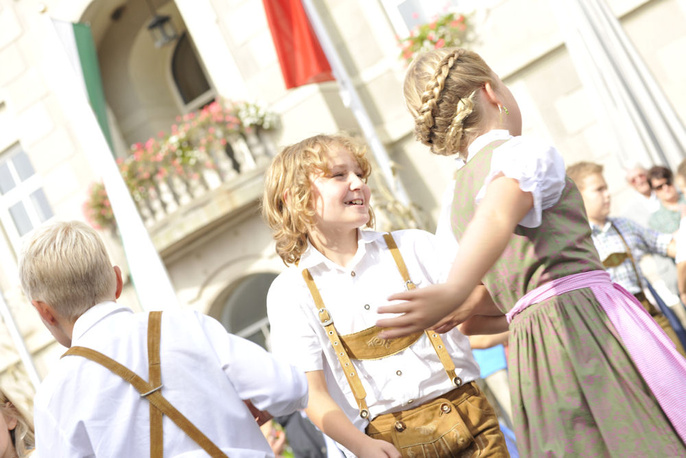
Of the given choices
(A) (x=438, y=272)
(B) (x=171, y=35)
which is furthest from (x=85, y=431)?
(B) (x=171, y=35)

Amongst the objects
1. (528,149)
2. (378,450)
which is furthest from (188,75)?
(528,149)

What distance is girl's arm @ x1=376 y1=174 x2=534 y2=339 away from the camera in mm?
1353

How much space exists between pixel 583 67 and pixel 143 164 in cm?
479

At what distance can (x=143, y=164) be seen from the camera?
8.05 meters

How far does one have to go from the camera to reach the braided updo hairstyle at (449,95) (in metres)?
1.89

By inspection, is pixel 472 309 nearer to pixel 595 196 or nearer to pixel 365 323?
pixel 365 323

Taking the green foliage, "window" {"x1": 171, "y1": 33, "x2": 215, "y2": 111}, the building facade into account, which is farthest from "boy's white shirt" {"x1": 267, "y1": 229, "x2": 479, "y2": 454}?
"window" {"x1": 171, "y1": 33, "x2": 215, "y2": 111}

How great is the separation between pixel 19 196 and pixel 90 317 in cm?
898

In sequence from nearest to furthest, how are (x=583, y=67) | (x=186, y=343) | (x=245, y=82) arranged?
(x=186, y=343) < (x=583, y=67) < (x=245, y=82)

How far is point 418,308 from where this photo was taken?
135 cm

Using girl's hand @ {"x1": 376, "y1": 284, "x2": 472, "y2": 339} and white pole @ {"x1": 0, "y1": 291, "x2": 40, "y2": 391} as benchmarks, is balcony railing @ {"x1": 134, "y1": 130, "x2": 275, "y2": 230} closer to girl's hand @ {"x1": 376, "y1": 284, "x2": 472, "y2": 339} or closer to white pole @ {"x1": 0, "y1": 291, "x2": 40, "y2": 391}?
white pole @ {"x1": 0, "y1": 291, "x2": 40, "y2": 391}

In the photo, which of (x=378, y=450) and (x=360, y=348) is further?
(x=360, y=348)

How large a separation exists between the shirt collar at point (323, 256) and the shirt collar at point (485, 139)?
58cm

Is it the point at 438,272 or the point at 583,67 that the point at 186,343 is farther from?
the point at 583,67
